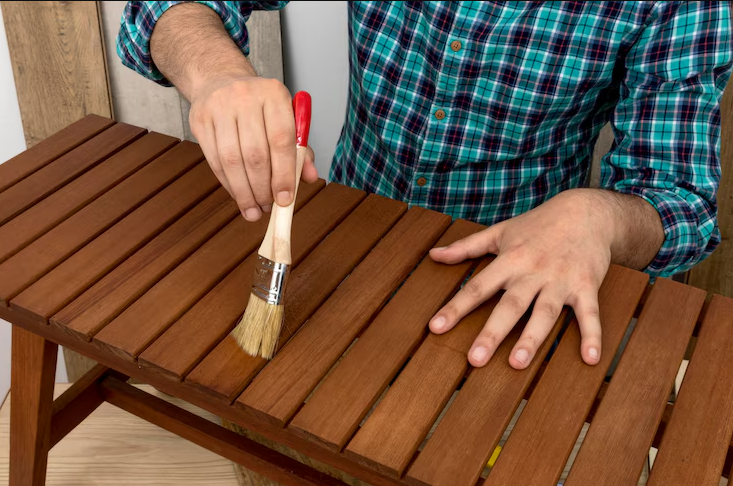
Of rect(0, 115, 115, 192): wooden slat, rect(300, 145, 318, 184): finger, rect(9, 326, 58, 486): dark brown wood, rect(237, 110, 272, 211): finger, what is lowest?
rect(9, 326, 58, 486): dark brown wood

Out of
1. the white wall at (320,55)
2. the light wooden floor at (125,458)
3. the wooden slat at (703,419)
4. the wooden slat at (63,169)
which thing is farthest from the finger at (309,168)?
the white wall at (320,55)

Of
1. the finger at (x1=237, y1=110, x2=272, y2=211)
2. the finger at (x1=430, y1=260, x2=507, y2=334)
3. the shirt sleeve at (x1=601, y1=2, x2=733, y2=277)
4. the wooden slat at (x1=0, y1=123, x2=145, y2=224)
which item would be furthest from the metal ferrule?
the shirt sleeve at (x1=601, y1=2, x2=733, y2=277)

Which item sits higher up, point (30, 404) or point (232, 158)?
point (232, 158)

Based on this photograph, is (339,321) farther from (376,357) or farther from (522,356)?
(522,356)

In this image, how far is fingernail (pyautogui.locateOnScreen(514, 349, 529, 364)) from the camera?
38.8 inches

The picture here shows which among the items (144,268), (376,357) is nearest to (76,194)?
(144,268)

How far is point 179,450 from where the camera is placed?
1.82 meters

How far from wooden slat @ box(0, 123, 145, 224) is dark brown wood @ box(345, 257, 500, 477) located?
0.68m

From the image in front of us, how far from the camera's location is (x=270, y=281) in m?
0.98

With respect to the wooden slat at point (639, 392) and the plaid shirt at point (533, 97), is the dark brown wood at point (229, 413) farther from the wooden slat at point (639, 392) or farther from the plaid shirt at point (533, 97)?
the plaid shirt at point (533, 97)

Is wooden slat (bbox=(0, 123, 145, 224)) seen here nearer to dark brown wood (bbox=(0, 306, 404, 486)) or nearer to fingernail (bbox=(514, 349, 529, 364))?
dark brown wood (bbox=(0, 306, 404, 486))

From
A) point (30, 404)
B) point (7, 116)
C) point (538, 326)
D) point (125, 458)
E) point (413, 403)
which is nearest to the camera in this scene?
point (413, 403)

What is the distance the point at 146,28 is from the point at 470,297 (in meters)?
0.77

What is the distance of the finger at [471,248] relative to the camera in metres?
1.14
